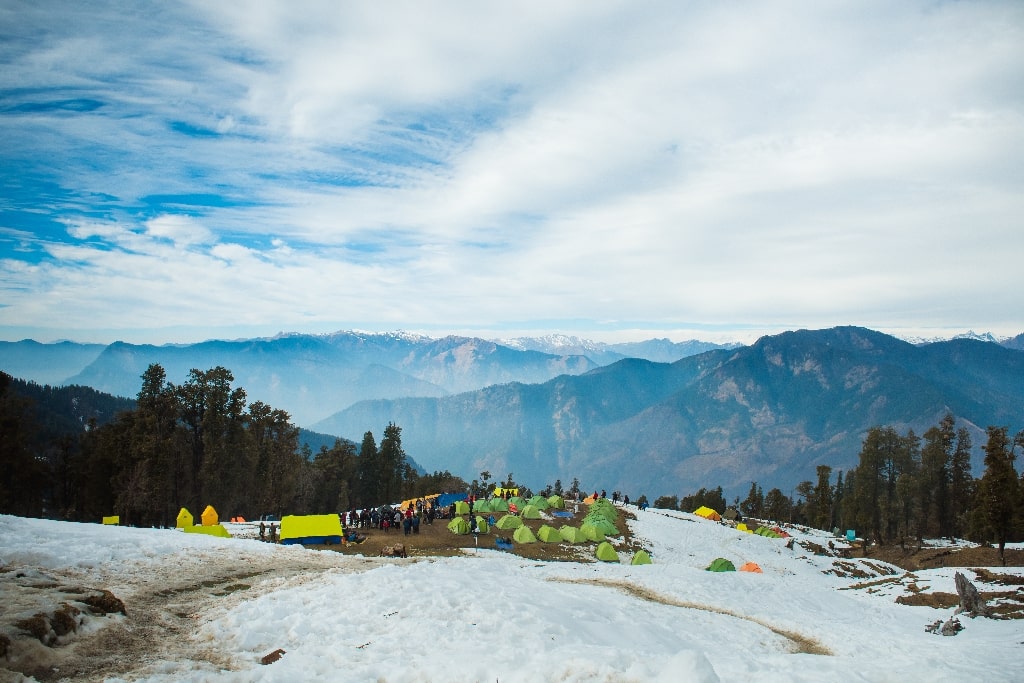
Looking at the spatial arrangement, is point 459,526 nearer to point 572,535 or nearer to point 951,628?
point 572,535

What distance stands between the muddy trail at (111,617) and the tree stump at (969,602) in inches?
1046

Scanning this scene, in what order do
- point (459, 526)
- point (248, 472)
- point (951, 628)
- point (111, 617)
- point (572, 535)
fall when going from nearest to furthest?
point (111, 617)
point (951, 628)
point (459, 526)
point (572, 535)
point (248, 472)

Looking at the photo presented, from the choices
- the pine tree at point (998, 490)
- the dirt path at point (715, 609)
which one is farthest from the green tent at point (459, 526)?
the pine tree at point (998, 490)

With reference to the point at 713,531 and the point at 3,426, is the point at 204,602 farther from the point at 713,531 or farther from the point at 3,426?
the point at 713,531

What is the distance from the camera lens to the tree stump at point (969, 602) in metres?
23.1

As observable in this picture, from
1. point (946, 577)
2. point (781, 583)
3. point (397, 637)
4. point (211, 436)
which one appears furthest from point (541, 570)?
point (211, 436)

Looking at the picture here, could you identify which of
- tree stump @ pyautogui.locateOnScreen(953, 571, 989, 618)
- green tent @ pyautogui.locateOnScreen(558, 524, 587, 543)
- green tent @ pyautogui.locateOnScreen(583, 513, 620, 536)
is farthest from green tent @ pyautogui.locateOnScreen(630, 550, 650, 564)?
tree stump @ pyautogui.locateOnScreen(953, 571, 989, 618)

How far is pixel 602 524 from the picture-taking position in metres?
45.8

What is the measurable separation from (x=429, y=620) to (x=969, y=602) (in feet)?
77.2

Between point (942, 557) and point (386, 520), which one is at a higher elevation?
point (386, 520)

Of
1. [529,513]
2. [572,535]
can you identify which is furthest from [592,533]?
[529,513]

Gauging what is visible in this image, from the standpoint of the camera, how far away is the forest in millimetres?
46406

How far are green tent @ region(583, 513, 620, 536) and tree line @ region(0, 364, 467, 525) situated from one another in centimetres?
3246

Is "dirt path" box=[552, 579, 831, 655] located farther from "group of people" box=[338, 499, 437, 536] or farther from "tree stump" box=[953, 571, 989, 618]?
"group of people" box=[338, 499, 437, 536]
